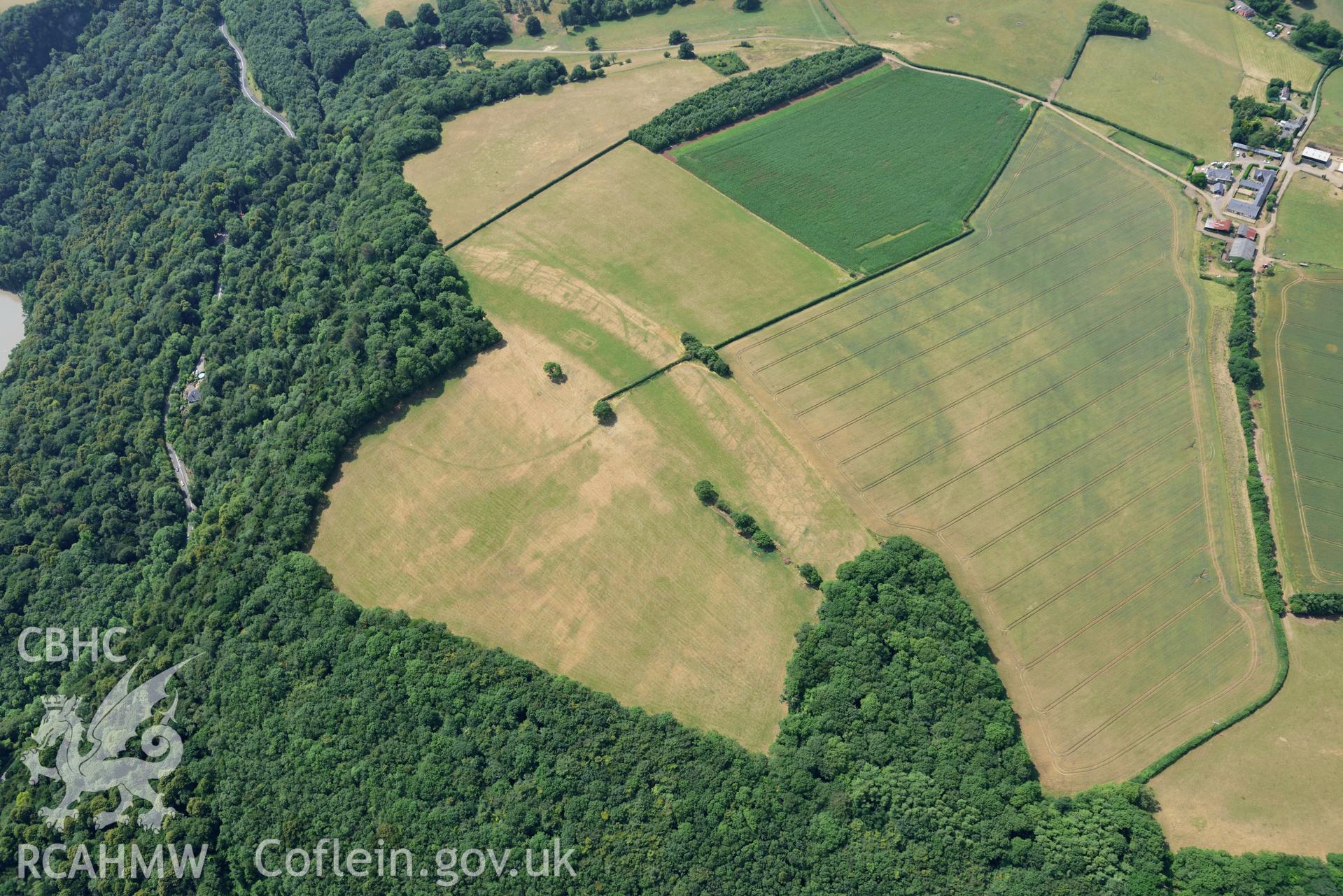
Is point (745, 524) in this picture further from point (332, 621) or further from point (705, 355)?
point (332, 621)

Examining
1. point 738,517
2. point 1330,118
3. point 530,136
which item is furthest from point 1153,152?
point 530,136

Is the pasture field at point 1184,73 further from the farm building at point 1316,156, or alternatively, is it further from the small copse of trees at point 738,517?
the small copse of trees at point 738,517

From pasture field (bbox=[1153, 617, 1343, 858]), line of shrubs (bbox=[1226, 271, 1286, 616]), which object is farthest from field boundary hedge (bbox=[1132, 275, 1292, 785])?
pasture field (bbox=[1153, 617, 1343, 858])

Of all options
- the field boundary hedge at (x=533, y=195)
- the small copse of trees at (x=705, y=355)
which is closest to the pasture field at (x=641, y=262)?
the field boundary hedge at (x=533, y=195)

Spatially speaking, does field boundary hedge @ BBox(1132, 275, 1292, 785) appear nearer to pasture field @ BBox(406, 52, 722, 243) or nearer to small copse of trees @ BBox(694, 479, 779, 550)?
small copse of trees @ BBox(694, 479, 779, 550)

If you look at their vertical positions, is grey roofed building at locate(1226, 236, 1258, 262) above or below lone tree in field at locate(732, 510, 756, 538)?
above

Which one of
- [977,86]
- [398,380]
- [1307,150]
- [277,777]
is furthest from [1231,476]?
[277,777]
